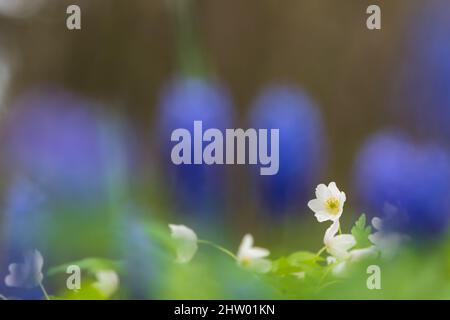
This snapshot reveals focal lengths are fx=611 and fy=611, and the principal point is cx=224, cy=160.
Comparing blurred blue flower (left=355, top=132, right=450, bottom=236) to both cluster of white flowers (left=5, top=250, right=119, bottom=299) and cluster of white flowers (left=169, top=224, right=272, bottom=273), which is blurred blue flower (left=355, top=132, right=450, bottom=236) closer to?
cluster of white flowers (left=169, top=224, right=272, bottom=273)


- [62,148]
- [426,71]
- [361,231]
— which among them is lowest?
[361,231]

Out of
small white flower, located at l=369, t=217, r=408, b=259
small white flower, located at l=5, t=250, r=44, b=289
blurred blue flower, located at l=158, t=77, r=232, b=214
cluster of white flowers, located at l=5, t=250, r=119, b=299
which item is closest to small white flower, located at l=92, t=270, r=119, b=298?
cluster of white flowers, located at l=5, t=250, r=119, b=299

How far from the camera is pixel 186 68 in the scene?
1.32m

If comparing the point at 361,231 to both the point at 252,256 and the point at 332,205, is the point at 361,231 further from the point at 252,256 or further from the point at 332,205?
the point at 252,256

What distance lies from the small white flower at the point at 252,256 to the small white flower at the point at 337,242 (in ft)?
0.43

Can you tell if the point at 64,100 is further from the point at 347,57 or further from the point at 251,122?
the point at 347,57

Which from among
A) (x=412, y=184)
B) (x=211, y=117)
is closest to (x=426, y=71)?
(x=412, y=184)

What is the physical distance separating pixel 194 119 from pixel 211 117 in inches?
1.5

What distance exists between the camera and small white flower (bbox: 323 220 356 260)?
131 cm

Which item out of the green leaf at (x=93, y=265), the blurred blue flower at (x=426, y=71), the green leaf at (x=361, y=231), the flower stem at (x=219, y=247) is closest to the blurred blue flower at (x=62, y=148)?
the green leaf at (x=93, y=265)

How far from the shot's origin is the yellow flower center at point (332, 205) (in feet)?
4.31

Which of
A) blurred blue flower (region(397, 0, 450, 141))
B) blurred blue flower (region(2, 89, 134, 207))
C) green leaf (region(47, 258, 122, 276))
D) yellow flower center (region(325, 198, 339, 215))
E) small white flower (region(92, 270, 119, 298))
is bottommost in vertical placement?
small white flower (region(92, 270, 119, 298))

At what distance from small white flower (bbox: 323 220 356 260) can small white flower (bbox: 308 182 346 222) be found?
0.8 inches

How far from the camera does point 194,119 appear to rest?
1.32 m
